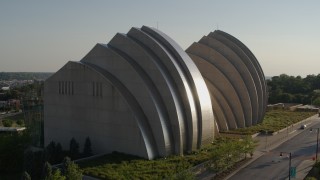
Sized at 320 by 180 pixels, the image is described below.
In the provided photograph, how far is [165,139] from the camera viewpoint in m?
36.4

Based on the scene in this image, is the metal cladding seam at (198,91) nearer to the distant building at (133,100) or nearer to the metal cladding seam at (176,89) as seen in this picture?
the distant building at (133,100)

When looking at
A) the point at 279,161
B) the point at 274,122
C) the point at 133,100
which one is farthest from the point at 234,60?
the point at 133,100

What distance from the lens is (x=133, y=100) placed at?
38.4 metres

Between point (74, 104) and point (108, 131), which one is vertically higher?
point (74, 104)

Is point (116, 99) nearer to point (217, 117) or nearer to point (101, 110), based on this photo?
point (101, 110)

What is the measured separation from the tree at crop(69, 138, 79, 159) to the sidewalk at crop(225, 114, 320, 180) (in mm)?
16202

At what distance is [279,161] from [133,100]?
53.7ft

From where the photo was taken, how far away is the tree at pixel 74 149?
39.4 metres

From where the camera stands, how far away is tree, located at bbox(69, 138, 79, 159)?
39.4 m

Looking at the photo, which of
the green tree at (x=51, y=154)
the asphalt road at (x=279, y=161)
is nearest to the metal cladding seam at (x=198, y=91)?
the asphalt road at (x=279, y=161)

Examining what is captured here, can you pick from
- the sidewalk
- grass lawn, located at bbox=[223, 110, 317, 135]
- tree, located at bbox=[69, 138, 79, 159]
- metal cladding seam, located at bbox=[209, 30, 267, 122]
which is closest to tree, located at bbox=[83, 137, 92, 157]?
tree, located at bbox=[69, 138, 79, 159]

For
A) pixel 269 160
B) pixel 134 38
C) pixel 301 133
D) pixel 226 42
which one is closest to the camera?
pixel 269 160

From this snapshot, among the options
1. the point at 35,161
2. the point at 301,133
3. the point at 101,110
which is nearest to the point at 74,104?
the point at 101,110

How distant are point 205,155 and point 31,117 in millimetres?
25943
